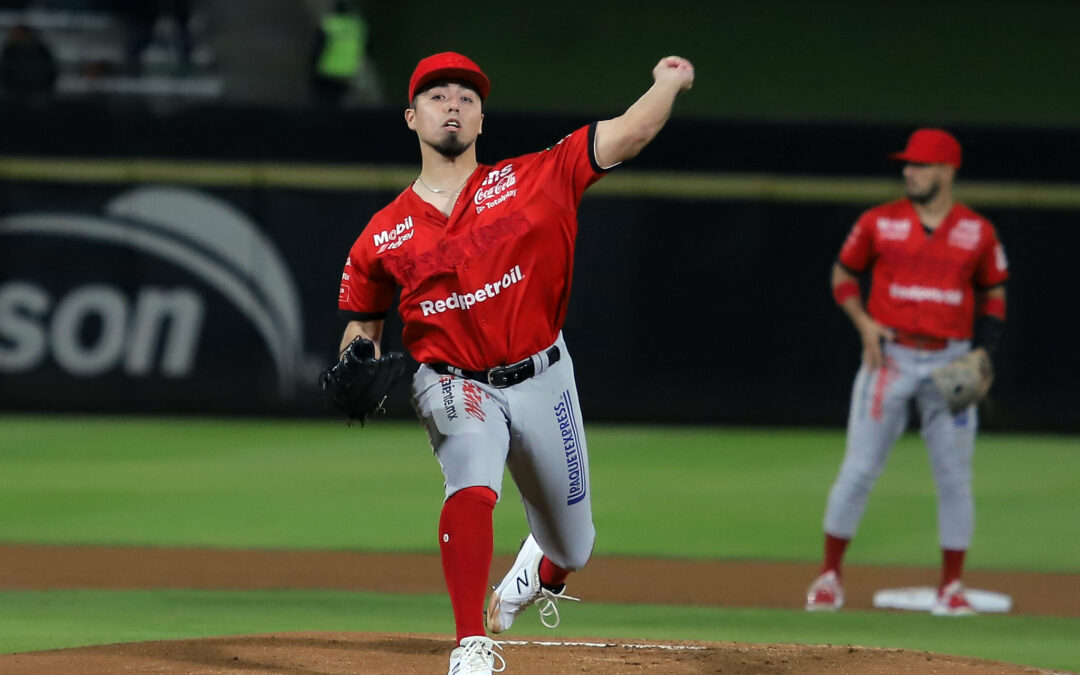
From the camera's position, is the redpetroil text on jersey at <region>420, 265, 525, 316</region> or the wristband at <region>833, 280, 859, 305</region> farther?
the wristband at <region>833, 280, 859, 305</region>

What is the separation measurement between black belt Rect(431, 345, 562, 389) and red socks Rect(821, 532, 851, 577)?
299 cm

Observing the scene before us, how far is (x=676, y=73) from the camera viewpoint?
5379mm

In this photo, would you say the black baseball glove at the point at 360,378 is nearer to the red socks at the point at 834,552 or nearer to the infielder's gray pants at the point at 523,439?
the infielder's gray pants at the point at 523,439

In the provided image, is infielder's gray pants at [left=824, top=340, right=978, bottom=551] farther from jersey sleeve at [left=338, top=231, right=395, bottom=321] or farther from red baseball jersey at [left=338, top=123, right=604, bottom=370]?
jersey sleeve at [left=338, top=231, right=395, bottom=321]

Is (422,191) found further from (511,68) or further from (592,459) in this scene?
(511,68)

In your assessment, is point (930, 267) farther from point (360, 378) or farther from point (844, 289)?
point (360, 378)

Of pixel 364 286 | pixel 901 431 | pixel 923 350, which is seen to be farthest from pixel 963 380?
pixel 364 286

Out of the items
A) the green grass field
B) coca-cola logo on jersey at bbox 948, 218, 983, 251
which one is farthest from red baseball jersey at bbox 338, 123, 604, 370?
coca-cola logo on jersey at bbox 948, 218, 983, 251

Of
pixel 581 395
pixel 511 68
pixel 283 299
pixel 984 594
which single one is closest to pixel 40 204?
pixel 283 299

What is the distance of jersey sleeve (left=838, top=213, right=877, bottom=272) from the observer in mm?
8195

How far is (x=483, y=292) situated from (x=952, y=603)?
11.7 ft

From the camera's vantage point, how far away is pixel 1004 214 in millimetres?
15375

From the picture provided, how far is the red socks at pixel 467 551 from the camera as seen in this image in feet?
17.1

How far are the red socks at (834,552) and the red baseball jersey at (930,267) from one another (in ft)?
3.61
